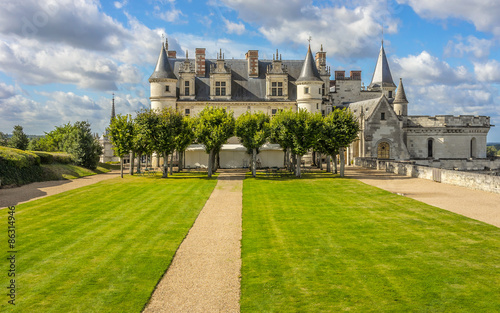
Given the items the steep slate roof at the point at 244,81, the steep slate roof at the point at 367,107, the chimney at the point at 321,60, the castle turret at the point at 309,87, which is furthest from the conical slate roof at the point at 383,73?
the castle turret at the point at 309,87

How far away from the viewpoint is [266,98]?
150ft

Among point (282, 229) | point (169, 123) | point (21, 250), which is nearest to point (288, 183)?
point (169, 123)

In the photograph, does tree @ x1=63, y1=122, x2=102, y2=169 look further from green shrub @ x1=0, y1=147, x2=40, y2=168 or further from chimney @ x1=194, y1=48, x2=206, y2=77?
chimney @ x1=194, y1=48, x2=206, y2=77

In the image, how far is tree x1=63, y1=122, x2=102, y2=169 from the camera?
36125 mm

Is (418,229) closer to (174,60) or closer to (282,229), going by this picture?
(282,229)

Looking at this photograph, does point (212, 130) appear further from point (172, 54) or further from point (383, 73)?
point (383, 73)

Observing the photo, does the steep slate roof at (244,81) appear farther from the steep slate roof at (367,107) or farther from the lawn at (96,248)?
the lawn at (96,248)

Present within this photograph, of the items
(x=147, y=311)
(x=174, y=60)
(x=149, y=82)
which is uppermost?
(x=174, y=60)

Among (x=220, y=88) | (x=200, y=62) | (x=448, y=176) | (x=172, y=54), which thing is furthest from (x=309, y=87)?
(x=448, y=176)

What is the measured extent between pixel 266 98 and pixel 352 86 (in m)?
16.7

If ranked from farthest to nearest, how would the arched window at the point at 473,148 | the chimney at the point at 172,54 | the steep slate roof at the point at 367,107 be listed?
the chimney at the point at 172,54 → the arched window at the point at 473,148 → the steep slate roof at the point at 367,107

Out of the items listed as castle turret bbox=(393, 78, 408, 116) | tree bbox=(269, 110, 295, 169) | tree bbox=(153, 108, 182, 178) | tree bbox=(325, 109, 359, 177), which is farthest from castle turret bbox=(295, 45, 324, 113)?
tree bbox=(153, 108, 182, 178)

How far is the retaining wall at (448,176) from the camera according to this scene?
20797mm

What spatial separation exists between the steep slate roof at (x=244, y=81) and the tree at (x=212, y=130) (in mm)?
13693
